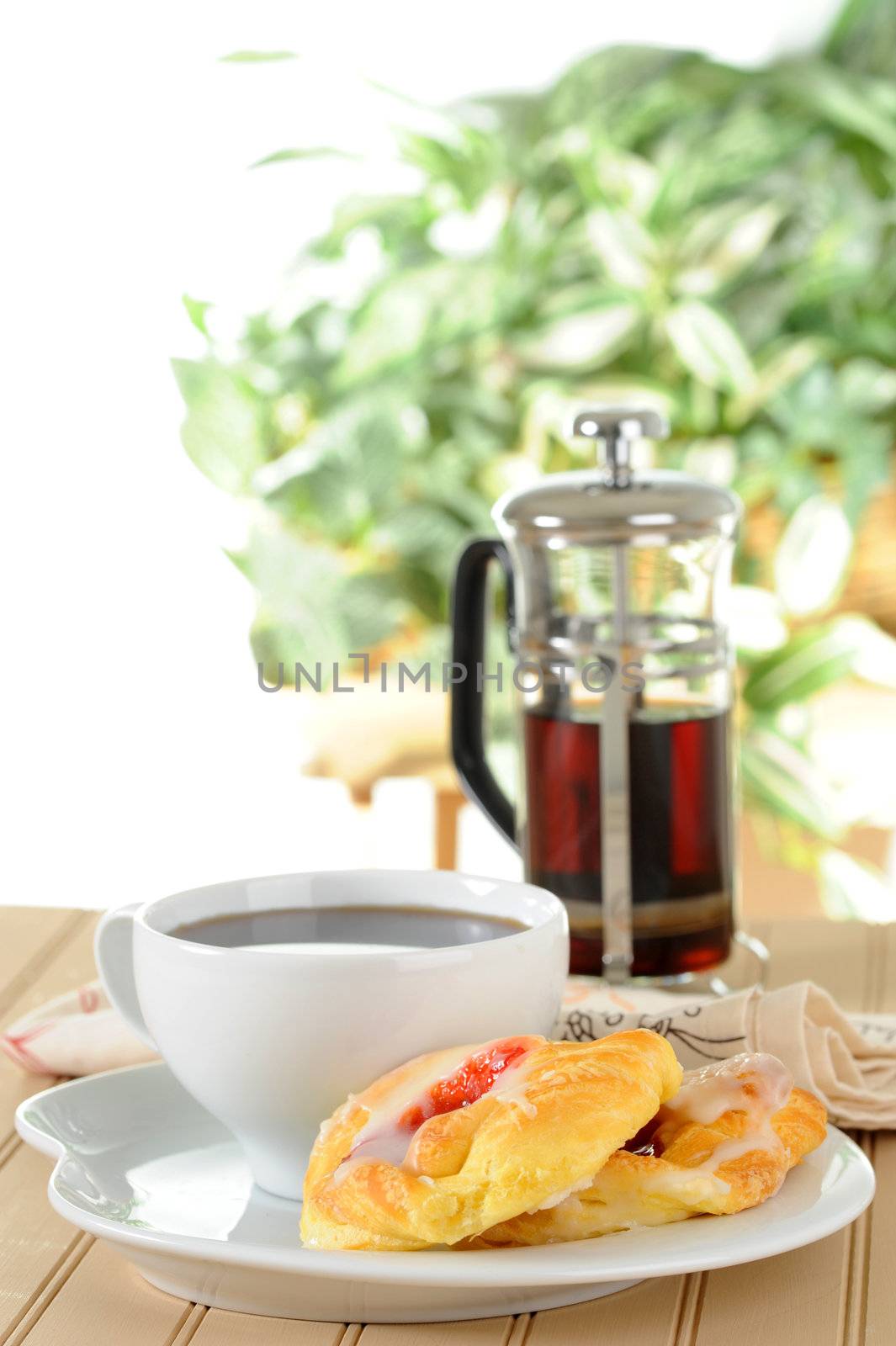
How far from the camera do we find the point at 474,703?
2.53 feet

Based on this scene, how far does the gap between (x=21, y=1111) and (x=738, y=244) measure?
1865mm

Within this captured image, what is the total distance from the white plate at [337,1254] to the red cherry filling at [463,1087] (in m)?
0.04

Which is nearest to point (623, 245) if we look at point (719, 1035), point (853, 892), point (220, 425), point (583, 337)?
point (583, 337)

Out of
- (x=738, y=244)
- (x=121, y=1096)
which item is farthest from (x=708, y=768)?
(x=738, y=244)

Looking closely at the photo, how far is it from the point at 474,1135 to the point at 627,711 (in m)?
0.33

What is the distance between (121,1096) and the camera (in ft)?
1.68

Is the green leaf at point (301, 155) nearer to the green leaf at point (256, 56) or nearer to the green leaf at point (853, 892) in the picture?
the green leaf at point (256, 56)

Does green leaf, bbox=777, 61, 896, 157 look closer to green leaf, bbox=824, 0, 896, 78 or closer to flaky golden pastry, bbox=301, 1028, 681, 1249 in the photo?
green leaf, bbox=824, 0, 896, 78

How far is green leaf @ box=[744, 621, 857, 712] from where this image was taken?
203 cm

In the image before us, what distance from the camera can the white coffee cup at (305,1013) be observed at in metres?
0.42

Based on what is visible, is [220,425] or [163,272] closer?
[220,425]

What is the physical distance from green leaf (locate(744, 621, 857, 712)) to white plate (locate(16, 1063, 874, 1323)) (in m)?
1.63

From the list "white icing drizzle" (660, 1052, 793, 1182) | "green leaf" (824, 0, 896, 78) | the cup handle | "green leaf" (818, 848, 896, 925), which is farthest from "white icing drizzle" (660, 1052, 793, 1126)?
"green leaf" (824, 0, 896, 78)

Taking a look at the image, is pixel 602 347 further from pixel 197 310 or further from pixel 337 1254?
pixel 337 1254
